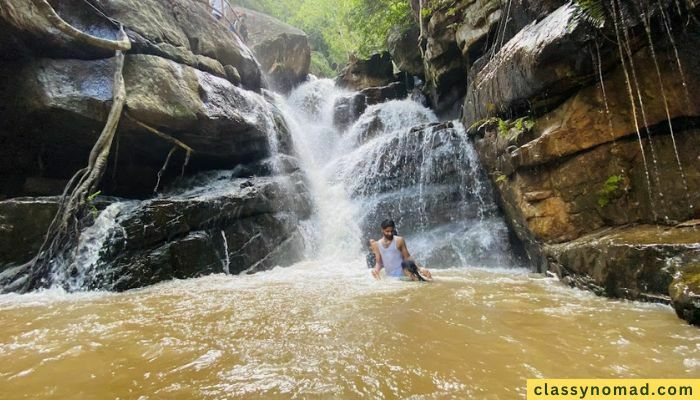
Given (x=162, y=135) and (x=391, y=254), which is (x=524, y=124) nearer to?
(x=391, y=254)

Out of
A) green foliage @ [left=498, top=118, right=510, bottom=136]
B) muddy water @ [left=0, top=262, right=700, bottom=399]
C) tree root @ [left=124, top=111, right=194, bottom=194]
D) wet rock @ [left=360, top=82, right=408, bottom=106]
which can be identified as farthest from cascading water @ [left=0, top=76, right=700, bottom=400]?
wet rock @ [left=360, top=82, right=408, bottom=106]

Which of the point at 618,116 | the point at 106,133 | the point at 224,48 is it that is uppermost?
the point at 224,48

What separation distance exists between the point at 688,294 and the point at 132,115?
9698 mm

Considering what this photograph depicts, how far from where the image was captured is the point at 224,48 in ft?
38.4

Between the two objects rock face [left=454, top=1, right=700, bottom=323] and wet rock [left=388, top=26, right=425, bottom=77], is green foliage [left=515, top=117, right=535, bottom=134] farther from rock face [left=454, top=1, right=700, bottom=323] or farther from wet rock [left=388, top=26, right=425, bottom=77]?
wet rock [left=388, top=26, right=425, bottom=77]

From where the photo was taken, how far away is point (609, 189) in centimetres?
508

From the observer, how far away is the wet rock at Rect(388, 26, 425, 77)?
13.4 meters

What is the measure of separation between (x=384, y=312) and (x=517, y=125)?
15.5ft

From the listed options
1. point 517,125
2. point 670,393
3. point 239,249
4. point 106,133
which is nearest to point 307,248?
point 239,249

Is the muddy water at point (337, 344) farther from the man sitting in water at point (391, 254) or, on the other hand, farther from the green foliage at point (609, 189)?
the green foliage at point (609, 189)

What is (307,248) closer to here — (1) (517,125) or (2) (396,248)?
(2) (396,248)

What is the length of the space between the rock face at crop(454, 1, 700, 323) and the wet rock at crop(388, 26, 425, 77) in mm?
7410

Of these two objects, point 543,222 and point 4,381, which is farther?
point 543,222

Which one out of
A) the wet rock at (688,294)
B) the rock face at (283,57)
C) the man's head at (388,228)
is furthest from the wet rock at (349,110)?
the wet rock at (688,294)
